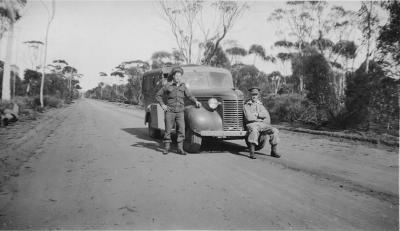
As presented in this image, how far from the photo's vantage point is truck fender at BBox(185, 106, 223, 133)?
22.8 feet

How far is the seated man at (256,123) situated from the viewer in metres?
6.91

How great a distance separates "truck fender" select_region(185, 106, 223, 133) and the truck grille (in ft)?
0.47

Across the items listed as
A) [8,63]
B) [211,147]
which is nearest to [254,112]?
[211,147]

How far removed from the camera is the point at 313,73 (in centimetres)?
1429

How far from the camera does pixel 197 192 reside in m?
4.25

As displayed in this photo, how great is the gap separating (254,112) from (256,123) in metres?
0.27

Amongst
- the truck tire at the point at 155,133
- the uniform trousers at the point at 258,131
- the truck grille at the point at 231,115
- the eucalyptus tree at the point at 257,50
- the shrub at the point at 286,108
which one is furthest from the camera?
the eucalyptus tree at the point at 257,50

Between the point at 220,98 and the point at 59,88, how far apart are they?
66.6 meters

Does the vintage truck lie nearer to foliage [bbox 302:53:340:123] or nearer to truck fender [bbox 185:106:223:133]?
truck fender [bbox 185:106:223:133]

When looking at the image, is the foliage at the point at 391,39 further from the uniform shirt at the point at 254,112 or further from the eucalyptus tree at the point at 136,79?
the eucalyptus tree at the point at 136,79

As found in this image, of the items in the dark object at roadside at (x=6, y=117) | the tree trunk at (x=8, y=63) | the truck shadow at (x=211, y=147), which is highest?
the tree trunk at (x=8, y=63)

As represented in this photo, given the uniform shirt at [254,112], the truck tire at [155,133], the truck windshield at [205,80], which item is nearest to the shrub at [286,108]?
the truck windshield at [205,80]

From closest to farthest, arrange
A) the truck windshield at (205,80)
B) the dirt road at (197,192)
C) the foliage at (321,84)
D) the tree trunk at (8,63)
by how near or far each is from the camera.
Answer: the dirt road at (197,192) < the truck windshield at (205,80) < the foliage at (321,84) < the tree trunk at (8,63)

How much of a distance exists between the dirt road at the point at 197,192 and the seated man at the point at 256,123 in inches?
14.4
